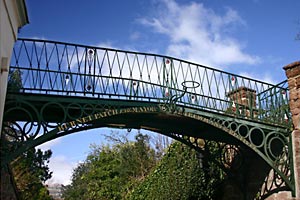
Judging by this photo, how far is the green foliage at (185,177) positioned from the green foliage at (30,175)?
3.92 m

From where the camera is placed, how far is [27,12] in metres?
5.70

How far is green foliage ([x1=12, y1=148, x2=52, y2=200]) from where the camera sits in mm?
11458

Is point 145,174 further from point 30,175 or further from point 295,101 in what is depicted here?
point 295,101

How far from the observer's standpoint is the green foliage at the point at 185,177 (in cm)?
1102

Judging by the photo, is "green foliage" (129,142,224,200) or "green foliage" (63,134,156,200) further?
"green foliage" (63,134,156,200)

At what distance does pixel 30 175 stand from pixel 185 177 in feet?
16.9

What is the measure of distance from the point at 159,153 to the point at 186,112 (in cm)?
1209

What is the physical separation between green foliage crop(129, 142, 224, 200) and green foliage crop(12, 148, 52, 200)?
3923mm

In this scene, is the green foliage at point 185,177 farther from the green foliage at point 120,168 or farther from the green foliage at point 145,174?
the green foliage at point 120,168

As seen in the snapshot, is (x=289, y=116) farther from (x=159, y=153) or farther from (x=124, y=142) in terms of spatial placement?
(x=124, y=142)

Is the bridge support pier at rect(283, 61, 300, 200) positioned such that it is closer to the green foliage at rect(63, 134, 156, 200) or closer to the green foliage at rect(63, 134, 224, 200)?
the green foliage at rect(63, 134, 224, 200)

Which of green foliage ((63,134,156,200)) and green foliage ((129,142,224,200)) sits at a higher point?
green foliage ((63,134,156,200))

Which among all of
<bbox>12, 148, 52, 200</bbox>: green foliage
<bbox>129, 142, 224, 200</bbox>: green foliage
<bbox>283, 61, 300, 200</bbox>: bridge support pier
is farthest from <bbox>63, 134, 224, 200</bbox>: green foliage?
<bbox>12, 148, 52, 200</bbox>: green foliage

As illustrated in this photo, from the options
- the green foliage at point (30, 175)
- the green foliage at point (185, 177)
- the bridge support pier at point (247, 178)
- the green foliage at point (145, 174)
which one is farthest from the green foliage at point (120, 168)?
the bridge support pier at point (247, 178)
